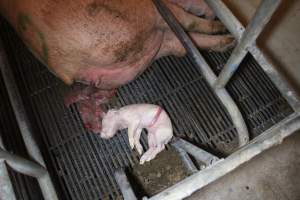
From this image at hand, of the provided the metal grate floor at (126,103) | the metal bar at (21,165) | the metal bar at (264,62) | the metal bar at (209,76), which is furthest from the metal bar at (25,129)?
the metal bar at (264,62)

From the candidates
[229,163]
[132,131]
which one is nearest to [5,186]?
[229,163]

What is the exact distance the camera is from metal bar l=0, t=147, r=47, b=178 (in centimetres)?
122

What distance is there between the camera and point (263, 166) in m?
1.44

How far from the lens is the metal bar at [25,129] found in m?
1.53

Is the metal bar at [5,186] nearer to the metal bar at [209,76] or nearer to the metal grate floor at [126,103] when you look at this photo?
the metal grate floor at [126,103]

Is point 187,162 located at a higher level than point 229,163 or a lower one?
higher

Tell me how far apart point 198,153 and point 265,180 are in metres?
0.32

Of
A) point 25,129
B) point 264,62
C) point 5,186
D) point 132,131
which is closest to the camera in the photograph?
point 5,186

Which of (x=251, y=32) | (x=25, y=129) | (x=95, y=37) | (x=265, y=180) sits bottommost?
(x=265, y=180)

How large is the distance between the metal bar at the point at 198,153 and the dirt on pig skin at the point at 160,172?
29 centimetres

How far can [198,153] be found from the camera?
5.18 feet

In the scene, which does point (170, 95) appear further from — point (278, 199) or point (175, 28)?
point (278, 199)

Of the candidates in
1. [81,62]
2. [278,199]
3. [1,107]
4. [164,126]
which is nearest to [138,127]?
[164,126]

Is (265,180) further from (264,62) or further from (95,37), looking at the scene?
(95,37)
